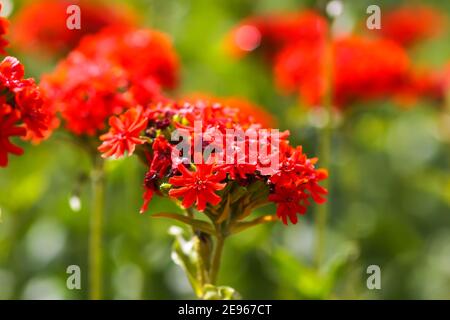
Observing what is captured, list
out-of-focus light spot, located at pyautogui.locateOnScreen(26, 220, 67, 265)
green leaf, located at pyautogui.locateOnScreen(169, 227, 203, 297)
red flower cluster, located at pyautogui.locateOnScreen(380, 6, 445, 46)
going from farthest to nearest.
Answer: red flower cluster, located at pyautogui.locateOnScreen(380, 6, 445, 46) < out-of-focus light spot, located at pyautogui.locateOnScreen(26, 220, 67, 265) < green leaf, located at pyautogui.locateOnScreen(169, 227, 203, 297)

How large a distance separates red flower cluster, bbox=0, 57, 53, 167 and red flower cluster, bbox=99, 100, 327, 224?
154 millimetres

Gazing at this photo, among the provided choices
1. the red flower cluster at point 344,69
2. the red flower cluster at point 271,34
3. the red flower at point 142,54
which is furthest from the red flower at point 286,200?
the red flower cluster at point 271,34

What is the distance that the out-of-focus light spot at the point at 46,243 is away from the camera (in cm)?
330

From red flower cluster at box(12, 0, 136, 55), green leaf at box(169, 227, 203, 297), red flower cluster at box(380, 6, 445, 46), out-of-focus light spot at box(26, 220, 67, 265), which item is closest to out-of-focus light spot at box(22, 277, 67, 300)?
out-of-focus light spot at box(26, 220, 67, 265)

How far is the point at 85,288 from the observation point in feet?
10.4

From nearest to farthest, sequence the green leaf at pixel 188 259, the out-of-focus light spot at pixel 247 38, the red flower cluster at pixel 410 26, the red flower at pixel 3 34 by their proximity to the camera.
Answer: the red flower at pixel 3 34
the green leaf at pixel 188 259
the out-of-focus light spot at pixel 247 38
the red flower cluster at pixel 410 26

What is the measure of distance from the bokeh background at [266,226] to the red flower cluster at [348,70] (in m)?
0.15

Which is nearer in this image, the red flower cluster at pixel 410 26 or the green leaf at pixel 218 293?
the green leaf at pixel 218 293

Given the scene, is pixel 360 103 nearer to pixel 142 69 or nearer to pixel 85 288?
pixel 142 69

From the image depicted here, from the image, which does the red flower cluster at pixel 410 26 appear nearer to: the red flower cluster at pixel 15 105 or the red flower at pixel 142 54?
the red flower at pixel 142 54

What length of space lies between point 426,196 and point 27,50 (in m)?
1.92

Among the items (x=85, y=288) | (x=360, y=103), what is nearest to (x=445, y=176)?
(x=360, y=103)

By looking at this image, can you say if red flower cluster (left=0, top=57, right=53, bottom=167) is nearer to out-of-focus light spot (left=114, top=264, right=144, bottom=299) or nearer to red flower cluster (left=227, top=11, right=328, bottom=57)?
out-of-focus light spot (left=114, top=264, right=144, bottom=299)

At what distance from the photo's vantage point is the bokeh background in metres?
3.06
